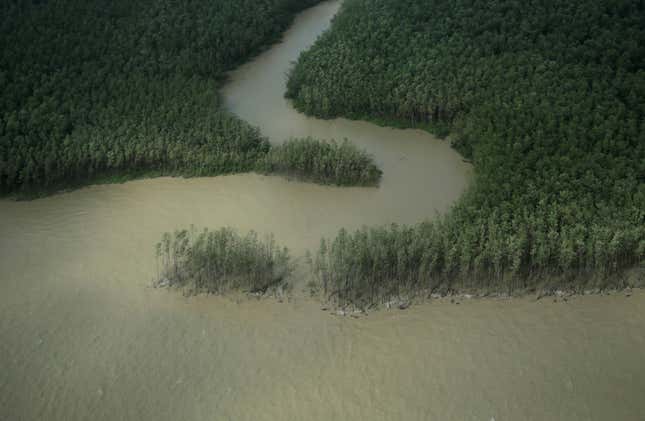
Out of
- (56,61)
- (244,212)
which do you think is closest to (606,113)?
(244,212)

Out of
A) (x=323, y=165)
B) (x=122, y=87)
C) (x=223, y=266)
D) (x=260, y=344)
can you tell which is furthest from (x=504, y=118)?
(x=122, y=87)

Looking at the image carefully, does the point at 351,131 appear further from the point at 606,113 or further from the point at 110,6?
the point at 110,6

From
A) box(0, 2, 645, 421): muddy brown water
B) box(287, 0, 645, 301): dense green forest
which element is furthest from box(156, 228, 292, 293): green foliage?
box(287, 0, 645, 301): dense green forest

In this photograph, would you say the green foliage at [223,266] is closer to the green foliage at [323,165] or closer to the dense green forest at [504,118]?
the dense green forest at [504,118]

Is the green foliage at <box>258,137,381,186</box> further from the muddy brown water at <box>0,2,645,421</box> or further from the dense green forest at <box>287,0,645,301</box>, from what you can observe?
the dense green forest at <box>287,0,645,301</box>

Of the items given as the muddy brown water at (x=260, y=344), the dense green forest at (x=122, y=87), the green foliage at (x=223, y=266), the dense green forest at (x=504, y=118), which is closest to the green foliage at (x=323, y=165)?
the dense green forest at (x=122, y=87)

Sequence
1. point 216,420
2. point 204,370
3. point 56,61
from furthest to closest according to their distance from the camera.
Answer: point 56,61
point 204,370
point 216,420
